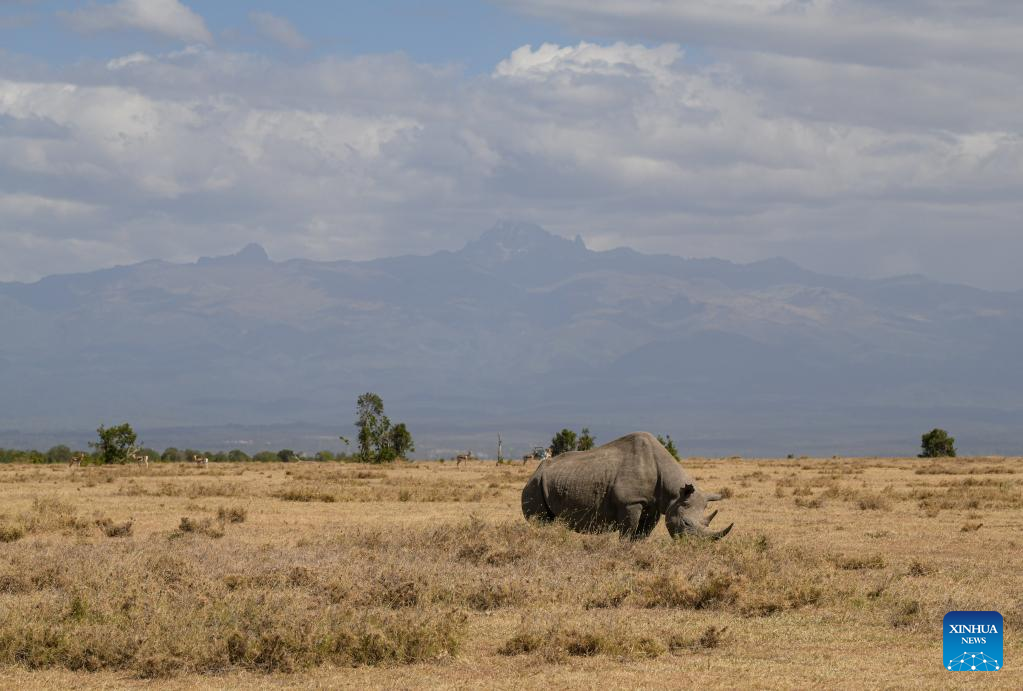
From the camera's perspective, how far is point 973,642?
1400 centimetres

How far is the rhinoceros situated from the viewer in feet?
69.4

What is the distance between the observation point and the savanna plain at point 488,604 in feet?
44.1

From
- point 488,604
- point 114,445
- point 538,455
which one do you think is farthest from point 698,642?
point 538,455

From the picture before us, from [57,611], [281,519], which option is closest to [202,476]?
[281,519]

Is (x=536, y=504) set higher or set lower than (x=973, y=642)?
higher

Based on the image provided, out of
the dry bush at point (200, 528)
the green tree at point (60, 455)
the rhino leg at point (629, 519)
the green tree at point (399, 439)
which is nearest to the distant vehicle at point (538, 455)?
the green tree at point (399, 439)

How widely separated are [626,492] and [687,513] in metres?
1.06

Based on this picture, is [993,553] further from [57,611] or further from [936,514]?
[57,611]

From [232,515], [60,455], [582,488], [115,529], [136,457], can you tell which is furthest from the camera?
[60,455]

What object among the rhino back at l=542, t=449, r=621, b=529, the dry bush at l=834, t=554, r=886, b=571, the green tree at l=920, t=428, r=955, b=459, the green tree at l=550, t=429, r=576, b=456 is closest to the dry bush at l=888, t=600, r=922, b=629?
the dry bush at l=834, t=554, r=886, b=571

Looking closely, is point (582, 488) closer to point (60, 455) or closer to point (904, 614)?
point (904, 614)

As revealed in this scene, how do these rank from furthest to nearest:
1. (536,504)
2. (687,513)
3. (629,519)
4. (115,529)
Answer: (115,529) < (536,504) < (629,519) < (687,513)

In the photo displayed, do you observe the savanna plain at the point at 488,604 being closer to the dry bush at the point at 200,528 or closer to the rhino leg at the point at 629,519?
the dry bush at the point at 200,528

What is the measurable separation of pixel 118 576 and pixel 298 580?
2.24 m
